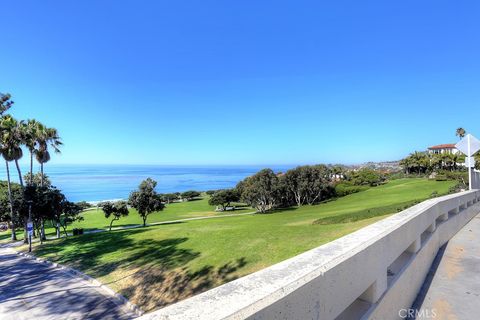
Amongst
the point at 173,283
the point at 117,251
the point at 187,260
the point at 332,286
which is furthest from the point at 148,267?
the point at 332,286

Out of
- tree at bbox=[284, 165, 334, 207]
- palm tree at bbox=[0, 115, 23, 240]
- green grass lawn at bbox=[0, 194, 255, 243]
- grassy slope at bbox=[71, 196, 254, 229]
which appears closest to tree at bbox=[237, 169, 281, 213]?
tree at bbox=[284, 165, 334, 207]

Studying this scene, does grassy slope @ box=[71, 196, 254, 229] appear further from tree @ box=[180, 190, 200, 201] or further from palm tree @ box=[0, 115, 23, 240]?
tree @ box=[180, 190, 200, 201]

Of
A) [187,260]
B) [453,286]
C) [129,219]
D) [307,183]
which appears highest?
[453,286]

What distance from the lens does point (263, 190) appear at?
4156 centimetres

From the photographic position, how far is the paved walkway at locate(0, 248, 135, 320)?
10062mm

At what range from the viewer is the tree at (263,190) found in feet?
137

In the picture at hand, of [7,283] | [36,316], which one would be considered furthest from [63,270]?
[36,316]

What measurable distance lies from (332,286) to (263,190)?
40.0 meters

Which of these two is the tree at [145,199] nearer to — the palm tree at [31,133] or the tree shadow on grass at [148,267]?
the palm tree at [31,133]

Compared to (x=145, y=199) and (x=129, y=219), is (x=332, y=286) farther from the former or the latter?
(x=129, y=219)

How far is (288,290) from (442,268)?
449 centimetres

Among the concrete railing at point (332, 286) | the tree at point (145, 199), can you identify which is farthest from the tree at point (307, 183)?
the concrete railing at point (332, 286)

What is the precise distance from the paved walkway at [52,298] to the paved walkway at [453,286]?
30.2ft

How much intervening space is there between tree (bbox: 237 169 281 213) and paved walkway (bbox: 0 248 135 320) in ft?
95.5
